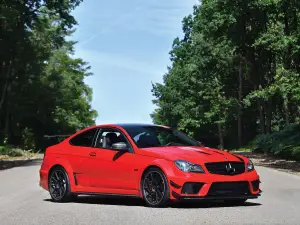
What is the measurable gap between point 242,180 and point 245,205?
31.5 inches

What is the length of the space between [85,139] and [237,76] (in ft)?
163

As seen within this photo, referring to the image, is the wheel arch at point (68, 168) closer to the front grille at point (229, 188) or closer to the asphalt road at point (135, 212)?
the asphalt road at point (135, 212)

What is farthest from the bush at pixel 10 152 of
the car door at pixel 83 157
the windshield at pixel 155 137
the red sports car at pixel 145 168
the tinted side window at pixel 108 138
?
the windshield at pixel 155 137

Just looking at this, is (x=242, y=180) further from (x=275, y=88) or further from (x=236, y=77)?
(x=236, y=77)

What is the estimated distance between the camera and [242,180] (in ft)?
31.1

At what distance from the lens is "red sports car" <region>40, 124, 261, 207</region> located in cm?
918

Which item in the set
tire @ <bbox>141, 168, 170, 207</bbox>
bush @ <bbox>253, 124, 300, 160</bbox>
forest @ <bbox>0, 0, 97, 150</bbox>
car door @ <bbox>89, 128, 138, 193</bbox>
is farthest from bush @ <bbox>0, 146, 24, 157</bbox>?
tire @ <bbox>141, 168, 170, 207</bbox>

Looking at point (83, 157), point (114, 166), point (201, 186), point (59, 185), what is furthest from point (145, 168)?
point (59, 185)

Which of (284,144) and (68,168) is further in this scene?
(284,144)

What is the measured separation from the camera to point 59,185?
436 inches

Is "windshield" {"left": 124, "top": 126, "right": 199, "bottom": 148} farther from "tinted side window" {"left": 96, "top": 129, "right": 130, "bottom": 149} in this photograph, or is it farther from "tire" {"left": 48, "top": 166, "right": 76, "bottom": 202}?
"tire" {"left": 48, "top": 166, "right": 76, "bottom": 202}

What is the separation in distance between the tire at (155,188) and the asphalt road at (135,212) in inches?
6.2

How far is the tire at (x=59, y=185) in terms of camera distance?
35.8 ft

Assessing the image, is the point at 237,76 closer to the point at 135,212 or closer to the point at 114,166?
the point at 114,166
